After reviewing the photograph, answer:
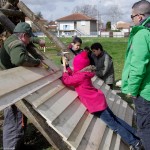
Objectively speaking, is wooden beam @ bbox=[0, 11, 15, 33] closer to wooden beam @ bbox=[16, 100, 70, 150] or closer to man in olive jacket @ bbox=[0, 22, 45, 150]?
man in olive jacket @ bbox=[0, 22, 45, 150]

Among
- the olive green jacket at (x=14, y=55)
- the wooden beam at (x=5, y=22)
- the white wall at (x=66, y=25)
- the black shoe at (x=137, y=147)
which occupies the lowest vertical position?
the white wall at (x=66, y=25)

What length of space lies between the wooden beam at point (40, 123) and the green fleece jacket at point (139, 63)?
0.99 metres

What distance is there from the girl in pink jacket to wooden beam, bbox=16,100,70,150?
33.5 inches

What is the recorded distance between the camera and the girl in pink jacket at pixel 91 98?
4828 millimetres

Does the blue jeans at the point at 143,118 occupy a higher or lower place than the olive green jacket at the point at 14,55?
lower

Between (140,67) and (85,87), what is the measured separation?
127cm

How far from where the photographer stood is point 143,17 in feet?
13.0

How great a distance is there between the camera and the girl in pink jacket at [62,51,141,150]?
190 inches

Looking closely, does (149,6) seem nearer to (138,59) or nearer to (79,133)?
(138,59)

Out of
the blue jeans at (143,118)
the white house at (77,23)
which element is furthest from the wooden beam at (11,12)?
the white house at (77,23)

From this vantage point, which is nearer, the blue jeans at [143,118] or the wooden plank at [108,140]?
→ the blue jeans at [143,118]

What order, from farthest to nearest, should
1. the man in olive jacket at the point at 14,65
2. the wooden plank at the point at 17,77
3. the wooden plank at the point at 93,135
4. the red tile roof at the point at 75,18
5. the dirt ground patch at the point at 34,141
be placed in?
the red tile roof at the point at 75,18 → the dirt ground patch at the point at 34,141 → the man in olive jacket at the point at 14,65 → the wooden plank at the point at 93,135 → the wooden plank at the point at 17,77

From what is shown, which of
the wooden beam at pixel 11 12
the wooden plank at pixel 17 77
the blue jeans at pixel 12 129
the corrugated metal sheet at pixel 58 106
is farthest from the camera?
the wooden beam at pixel 11 12

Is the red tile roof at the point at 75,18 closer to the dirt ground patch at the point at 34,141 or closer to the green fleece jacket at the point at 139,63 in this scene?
the dirt ground patch at the point at 34,141
